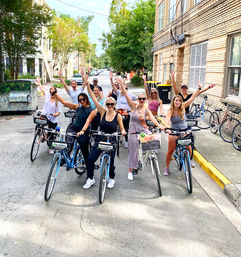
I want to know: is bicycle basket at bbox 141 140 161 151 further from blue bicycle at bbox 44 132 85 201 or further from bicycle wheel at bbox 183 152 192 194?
blue bicycle at bbox 44 132 85 201

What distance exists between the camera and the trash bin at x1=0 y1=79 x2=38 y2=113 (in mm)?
14312

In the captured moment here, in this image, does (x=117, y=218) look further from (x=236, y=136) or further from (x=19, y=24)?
(x=19, y=24)

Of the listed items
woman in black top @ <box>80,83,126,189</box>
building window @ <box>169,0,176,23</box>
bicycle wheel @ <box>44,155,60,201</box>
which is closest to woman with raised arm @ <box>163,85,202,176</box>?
woman in black top @ <box>80,83,126,189</box>

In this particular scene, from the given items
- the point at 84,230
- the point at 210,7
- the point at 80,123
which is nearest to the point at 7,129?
the point at 80,123

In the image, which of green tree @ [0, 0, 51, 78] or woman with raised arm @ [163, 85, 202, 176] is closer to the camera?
woman with raised arm @ [163, 85, 202, 176]

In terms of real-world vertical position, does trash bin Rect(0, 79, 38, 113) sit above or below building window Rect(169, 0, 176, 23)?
below

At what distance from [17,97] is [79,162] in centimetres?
952

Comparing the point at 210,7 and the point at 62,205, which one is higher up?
the point at 210,7

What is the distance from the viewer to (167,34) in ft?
70.1

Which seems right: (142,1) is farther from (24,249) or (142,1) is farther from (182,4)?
(24,249)

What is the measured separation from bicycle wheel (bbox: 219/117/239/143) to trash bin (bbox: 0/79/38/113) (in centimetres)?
927

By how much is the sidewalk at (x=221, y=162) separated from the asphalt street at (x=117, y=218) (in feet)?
0.54

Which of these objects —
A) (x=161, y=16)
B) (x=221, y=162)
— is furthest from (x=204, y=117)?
(x=161, y=16)

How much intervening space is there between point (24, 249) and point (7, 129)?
823 cm
